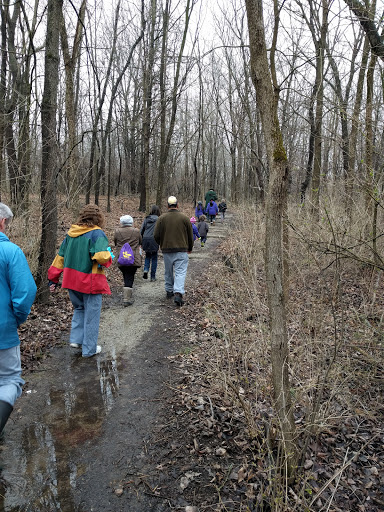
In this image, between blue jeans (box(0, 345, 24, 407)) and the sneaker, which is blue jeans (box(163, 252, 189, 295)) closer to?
the sneaker

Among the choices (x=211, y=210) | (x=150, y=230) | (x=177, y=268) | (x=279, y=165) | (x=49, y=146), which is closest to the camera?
(x=279, y=165)

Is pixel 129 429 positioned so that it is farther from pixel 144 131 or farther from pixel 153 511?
pixel 144 131

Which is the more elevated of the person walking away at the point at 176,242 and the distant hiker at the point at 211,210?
the distant hiker at the point at 211,210

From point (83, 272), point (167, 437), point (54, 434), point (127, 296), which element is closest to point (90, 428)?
point (54, 434)

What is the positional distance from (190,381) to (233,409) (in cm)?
71

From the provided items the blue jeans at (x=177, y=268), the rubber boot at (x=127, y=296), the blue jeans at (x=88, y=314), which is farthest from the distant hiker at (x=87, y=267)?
the blue jeans at (x=177, y=268)

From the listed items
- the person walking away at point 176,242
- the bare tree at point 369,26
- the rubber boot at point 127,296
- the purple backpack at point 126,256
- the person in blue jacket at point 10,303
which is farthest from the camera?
the person walking away at point 176,242

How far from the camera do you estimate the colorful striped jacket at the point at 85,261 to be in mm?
4535

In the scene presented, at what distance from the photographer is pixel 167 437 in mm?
3230

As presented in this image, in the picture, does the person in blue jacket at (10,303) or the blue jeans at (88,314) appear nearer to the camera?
the person in blue jacket at (10,303)

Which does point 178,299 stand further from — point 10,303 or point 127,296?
point 10,303

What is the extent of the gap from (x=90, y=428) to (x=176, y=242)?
4428 mm

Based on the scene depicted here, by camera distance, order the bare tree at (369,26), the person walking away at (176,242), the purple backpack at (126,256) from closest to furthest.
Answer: the bare tree at (369,26)
the purple backpack at (126,256)
the person walking away at (176,242)

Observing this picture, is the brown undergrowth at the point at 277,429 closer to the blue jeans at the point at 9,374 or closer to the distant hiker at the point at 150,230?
the blue jeans at the point at 9,374
